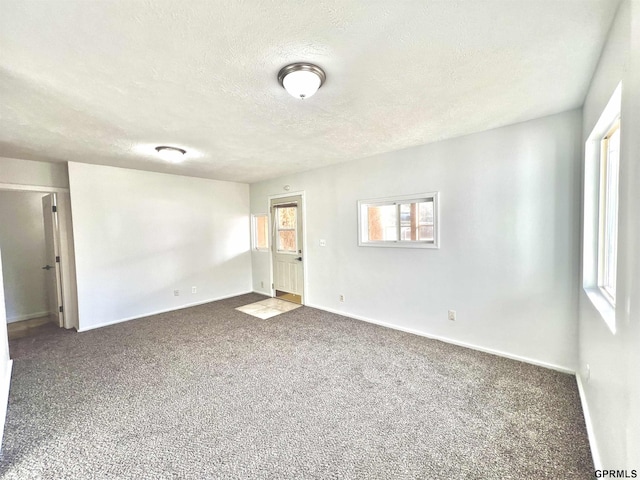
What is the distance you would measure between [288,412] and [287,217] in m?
3.76

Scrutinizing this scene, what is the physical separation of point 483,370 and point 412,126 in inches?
99.9

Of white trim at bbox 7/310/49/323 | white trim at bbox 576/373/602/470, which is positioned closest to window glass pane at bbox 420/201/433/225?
white trim at bbox 576/373/602/470

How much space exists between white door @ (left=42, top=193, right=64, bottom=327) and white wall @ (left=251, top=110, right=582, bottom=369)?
4382 millimetres

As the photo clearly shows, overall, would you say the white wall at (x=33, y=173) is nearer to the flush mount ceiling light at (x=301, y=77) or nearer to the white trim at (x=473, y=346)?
the flush mount ceiling light at (x=301, y=77)

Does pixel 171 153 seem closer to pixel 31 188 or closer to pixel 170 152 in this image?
pixel 170 152

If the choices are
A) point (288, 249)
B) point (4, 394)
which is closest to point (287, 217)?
point (288, 249)

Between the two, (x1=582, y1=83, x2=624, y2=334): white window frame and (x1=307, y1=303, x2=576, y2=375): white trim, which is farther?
(x1=307, y1=303, x2=576, y2=375): white trim

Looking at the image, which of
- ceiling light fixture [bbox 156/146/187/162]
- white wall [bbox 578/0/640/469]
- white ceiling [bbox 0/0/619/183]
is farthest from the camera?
ceiling light fixture [bbox 156/146/187/162]

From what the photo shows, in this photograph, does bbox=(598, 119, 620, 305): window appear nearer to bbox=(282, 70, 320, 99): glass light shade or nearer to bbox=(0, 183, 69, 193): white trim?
bbox=(282, 70, 320, 99): glass light shade

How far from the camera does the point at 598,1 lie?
128 centimetres

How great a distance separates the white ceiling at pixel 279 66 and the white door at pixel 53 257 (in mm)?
1492

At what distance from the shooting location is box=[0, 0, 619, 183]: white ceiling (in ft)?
4.33

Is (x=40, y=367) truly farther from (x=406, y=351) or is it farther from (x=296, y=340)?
(x=406, y=351)

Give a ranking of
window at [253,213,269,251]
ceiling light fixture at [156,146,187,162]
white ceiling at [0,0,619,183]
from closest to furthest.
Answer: white ceiling at [0,0,619,183]
ceiling light fixture at [156,146,187,162]
window at [253,213,269,251]
